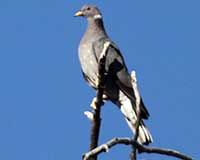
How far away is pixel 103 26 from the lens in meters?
11.3

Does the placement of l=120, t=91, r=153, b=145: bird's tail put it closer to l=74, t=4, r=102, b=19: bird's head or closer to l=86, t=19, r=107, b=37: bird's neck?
l=86, t=19, r=107, b=37: bird's neck

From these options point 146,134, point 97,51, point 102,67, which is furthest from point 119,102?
point 102,67

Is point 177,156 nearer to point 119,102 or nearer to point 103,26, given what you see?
point 119,102

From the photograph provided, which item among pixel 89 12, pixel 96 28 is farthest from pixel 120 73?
pixel 89 12

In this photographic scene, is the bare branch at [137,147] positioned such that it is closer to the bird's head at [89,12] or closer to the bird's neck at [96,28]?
the bird's neck at [96,28]

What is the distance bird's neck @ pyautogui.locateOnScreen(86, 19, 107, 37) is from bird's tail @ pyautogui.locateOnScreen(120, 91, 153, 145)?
1590mm

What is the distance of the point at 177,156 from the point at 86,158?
0.54 m

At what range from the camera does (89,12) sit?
11742mm

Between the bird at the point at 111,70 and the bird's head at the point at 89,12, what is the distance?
269mm

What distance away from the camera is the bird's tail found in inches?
307

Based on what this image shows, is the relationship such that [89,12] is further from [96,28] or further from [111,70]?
[111,70]

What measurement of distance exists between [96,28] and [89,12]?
70 centimetres

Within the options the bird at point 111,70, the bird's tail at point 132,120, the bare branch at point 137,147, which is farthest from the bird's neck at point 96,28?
the bare branch at point 137,147

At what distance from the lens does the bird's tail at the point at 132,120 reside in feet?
25.6
